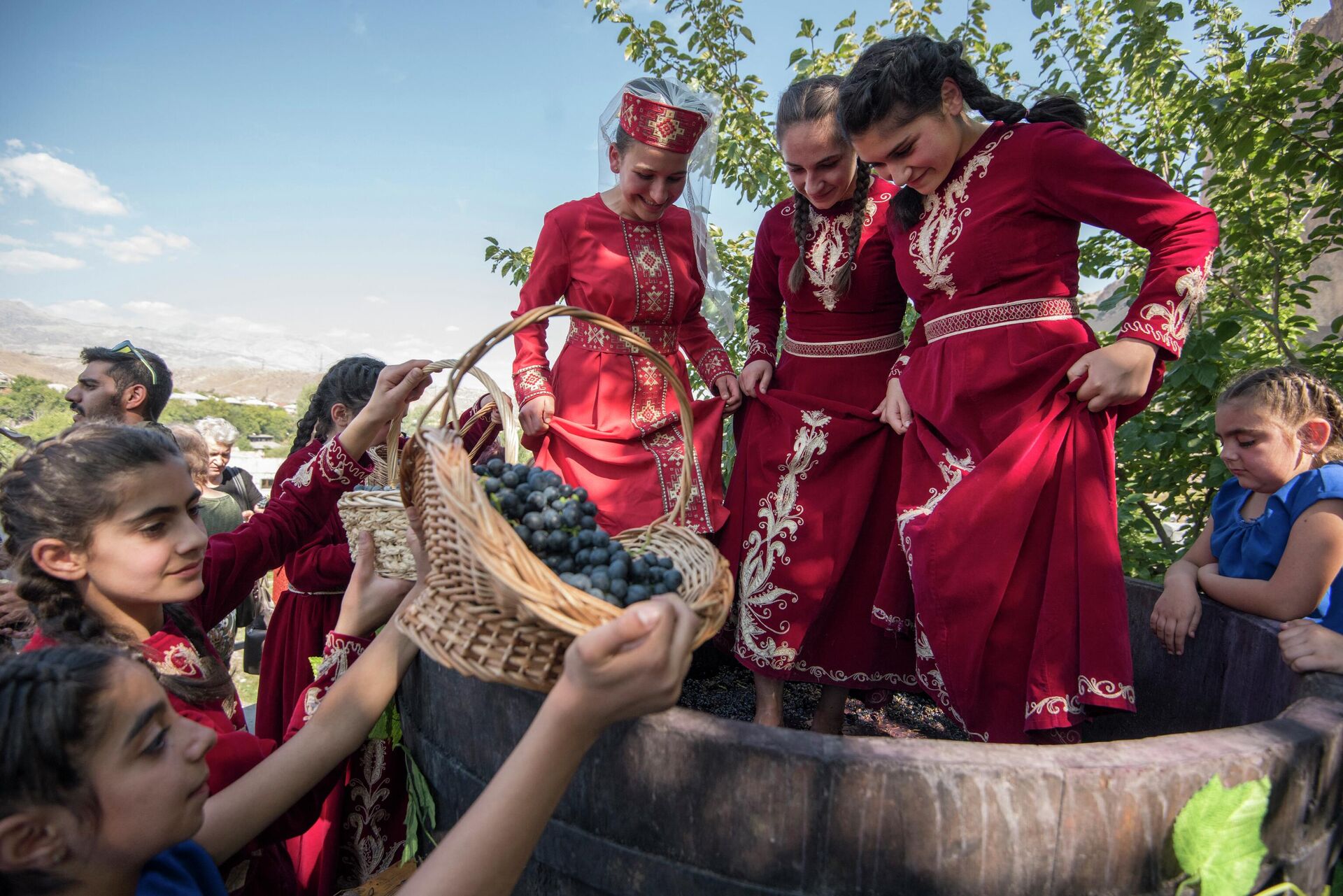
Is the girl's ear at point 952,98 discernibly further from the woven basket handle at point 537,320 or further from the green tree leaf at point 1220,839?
the green tree leaf at point 1220,839

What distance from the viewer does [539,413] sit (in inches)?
92.4

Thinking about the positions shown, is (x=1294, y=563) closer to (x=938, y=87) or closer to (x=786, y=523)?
(x=786, y=523)

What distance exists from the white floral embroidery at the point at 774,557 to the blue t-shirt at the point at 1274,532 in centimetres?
110

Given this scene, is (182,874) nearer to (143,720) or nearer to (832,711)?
(143,720)

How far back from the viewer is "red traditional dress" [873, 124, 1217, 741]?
1.70 metres

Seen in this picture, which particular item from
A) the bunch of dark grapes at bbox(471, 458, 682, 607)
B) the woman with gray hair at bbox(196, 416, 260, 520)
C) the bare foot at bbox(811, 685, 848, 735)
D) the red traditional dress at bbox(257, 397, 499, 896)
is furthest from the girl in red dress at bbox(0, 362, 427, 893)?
the woman with gray hair at bbox(196, 416, 260, 520)

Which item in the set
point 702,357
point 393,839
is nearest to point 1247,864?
point 393,839

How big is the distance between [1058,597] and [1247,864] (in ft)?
2.33

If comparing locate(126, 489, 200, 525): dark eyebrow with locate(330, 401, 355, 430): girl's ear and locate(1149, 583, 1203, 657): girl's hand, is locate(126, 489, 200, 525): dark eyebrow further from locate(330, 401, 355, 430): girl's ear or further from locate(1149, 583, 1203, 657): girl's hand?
locate(1149, 583, 1203, 657): girl's hand

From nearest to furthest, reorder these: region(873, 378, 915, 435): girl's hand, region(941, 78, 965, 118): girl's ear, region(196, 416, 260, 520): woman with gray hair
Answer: region(941, 78, 965, 118): girl's ear
region(873, 378, 915, 435): girl's hand
region(196, 416, 260, 520): woman with gray hair

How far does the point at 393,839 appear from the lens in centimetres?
182

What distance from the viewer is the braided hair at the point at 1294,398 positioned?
1.96 meters

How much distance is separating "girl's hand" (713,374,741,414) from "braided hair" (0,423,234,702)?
62.1 inches

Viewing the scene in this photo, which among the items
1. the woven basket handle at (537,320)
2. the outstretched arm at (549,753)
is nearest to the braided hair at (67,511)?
the woven basket handle at (537,320)
